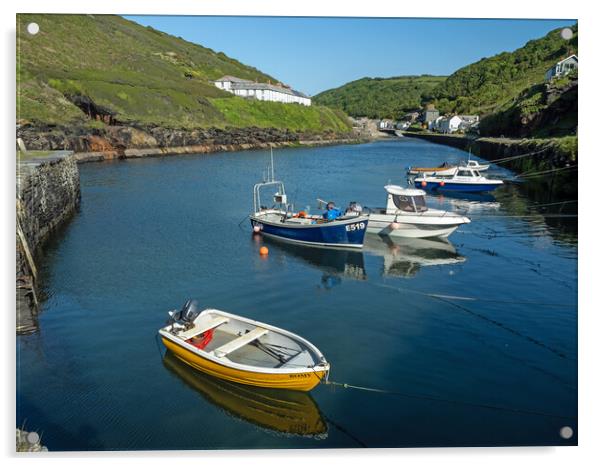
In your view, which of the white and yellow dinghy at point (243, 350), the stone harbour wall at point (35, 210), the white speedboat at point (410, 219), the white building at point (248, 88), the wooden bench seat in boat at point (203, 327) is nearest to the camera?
the white and yellow dinghy at point (243, 350)

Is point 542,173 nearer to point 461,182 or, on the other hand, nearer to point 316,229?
point 461,182

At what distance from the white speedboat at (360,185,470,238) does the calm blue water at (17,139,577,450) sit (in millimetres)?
990

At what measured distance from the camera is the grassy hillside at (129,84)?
5059 cm

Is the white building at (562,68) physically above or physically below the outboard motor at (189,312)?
above

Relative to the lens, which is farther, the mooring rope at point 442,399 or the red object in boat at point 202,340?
the red object in boat at point 202,340

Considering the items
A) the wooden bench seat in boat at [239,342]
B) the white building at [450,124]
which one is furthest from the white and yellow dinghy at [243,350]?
the white building at [450,124]

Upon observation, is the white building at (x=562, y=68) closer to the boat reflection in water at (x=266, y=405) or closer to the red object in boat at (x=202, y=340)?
the red object in boat at (x=202, y=340)

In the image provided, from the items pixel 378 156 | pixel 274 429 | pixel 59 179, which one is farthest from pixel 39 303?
pixel 378 156

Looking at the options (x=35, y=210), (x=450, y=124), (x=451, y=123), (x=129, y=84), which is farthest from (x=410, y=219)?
(x=450, y=124)

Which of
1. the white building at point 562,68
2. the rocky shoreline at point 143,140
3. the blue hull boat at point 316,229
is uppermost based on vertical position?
the white building at point 562,68

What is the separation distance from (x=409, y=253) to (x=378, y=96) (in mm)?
122959

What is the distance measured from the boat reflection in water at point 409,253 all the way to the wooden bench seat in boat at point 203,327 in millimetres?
9308

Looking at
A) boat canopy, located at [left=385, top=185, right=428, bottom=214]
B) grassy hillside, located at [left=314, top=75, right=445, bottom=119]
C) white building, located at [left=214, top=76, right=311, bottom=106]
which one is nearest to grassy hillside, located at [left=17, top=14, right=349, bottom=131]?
white building, located at [left=214, top=76, right=311, bottom=106]

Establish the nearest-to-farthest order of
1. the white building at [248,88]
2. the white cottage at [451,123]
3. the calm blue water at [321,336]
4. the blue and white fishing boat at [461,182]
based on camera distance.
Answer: the calm blue water at [321,336]
the blue and white fishing boat at [461,182]
the white building at [248,88]
the white cottage at [451,123]
